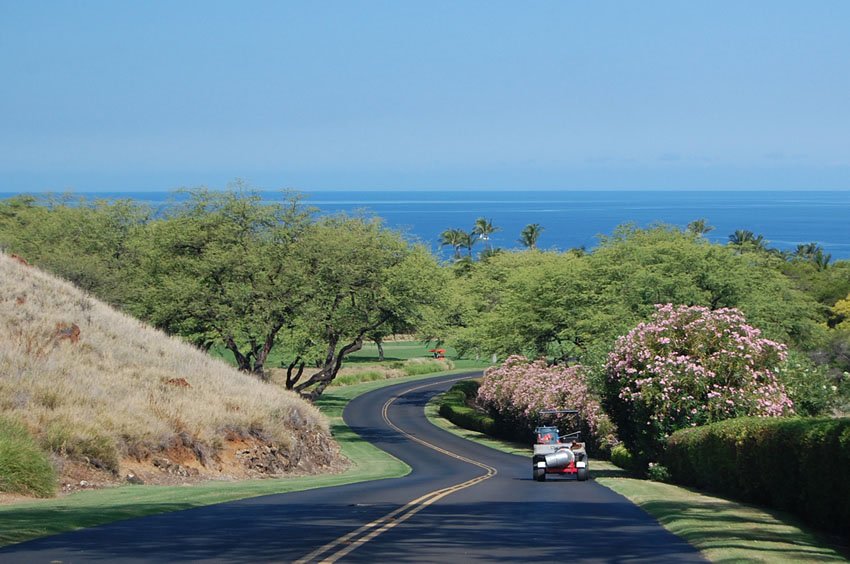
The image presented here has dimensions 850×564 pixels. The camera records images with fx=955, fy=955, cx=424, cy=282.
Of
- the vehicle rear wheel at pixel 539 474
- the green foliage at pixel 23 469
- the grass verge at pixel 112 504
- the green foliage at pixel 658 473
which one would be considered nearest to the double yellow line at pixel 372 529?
the grass verge at pixel 112 504

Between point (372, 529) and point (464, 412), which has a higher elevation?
point (372, 529)

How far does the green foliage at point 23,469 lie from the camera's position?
63.3ft

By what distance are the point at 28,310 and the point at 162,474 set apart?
1139 centimetres

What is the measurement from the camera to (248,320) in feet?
175

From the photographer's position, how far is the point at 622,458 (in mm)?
38969

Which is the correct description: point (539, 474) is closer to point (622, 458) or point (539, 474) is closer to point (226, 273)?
point (622, 458)

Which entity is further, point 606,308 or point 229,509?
point 606,308

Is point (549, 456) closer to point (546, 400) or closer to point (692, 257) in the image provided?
point (546, 400)

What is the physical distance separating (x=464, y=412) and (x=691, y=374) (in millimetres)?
36996

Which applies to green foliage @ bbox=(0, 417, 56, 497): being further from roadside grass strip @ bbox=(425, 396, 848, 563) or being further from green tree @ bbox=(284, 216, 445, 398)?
green tree @ bbox=(284, 216, 445, 398)

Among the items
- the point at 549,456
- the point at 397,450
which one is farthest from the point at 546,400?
the point at 549,456

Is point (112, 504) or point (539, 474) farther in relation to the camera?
point (539, 474)

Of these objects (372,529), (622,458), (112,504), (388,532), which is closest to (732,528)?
(388,532)

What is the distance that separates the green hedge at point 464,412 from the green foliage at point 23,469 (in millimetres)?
42602
